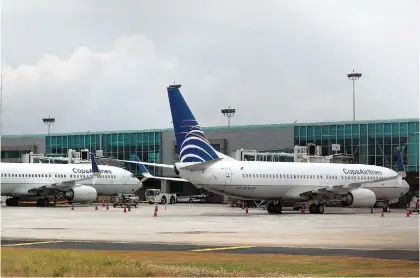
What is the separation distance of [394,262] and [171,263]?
6.18 metres

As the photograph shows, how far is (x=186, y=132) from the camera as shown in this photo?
5312 cm

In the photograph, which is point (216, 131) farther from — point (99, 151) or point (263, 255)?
point (263, 255)

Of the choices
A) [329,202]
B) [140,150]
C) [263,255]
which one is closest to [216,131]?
[140,150]

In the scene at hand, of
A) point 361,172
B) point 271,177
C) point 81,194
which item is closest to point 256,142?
point 81,194

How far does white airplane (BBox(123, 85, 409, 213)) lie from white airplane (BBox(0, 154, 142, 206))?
20.2 meters

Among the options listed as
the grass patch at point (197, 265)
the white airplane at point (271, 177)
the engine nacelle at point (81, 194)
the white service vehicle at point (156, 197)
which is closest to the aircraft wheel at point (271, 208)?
the white airplane at point (271, 177)

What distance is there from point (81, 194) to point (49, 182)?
4.59 metres

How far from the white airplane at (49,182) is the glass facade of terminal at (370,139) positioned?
30388 millimetres

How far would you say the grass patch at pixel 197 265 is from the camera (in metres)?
18.1

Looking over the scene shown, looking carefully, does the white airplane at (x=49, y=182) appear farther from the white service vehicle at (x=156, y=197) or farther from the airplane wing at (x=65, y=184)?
the white service vehicle at (x=156, y=197)

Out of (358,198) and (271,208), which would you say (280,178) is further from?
(358,198)

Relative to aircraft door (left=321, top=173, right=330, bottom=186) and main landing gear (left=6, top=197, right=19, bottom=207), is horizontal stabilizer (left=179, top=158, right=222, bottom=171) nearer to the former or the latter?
aircraft door (left=321, top=173, right=330, bottom=186)

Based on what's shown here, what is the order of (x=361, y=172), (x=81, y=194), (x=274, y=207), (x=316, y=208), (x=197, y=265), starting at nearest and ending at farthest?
(x=197, y=265) → (x=316, y=208) → (x=274, y=207) → (x=361, y=172) → (x=81, y=194)

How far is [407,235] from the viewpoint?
33.7 m
